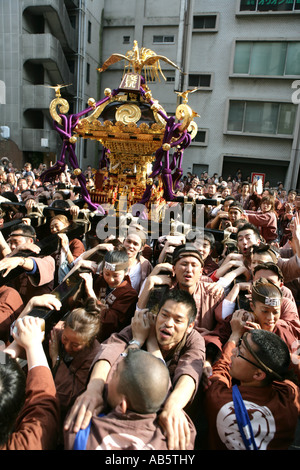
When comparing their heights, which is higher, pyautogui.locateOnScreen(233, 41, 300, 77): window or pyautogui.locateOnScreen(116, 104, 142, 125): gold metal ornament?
pyautogui.locateOnScreen(233, 41, 300, 77): window

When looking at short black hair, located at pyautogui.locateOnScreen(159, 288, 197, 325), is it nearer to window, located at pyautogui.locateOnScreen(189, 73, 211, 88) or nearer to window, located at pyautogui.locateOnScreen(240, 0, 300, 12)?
window, located at pyautogui.locateOnScreen(189, 73, 211, 88)

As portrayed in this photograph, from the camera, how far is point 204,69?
Answer: 13773mm

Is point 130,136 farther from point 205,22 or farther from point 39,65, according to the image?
point 39,65

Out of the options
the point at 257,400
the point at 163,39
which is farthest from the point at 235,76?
the point at 257,400

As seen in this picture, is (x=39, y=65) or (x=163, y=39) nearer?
(x=39, y=65)

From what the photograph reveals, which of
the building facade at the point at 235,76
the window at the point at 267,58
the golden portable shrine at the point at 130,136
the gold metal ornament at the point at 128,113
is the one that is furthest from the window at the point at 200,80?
the gold metal ornament at the point at 128,113

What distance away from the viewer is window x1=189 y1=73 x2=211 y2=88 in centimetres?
1387

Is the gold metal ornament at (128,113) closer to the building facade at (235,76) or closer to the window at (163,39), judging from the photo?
the building facade at (235,76)

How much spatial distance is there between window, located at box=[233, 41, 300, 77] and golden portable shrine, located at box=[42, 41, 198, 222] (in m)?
9.55

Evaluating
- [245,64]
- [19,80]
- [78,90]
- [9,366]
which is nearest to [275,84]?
[245,64]

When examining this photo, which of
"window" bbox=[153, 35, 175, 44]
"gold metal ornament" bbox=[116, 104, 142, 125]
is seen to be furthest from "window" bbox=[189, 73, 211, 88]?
"gold metal ornament" bbox=[116, 104, 142, 125]

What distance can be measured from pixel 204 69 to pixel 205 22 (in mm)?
1975

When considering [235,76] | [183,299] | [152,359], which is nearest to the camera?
[152,359]

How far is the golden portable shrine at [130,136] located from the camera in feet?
15.4
